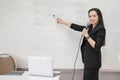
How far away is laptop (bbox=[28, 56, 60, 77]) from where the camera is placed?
8.43 feet

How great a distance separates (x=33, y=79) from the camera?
264cm

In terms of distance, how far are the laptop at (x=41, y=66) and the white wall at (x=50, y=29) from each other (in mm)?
929

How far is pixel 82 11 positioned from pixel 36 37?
0.76m

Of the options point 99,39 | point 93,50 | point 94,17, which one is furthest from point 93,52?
point 94,17

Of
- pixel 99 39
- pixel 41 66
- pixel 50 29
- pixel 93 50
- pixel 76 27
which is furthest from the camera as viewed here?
pixel 50 29

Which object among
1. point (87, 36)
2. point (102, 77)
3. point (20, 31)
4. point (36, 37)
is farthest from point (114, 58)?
Answer: point (20, 31)

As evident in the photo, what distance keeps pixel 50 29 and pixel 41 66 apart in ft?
3.40

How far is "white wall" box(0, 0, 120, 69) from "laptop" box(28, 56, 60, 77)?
0.93 m

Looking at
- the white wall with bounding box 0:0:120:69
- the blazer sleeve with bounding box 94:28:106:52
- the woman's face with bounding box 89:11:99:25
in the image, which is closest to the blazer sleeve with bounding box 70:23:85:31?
the white wall with bounding box 0:0:120:69

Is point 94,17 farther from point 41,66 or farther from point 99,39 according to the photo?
point 41,66

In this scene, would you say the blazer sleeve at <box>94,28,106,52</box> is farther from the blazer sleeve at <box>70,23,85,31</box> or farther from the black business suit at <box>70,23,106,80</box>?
the blazer sleeve at <box>70,23,85,31</box>

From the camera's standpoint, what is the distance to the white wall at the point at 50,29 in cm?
350

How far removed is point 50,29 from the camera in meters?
3.54

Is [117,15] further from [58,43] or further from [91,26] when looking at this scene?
[58,43]
